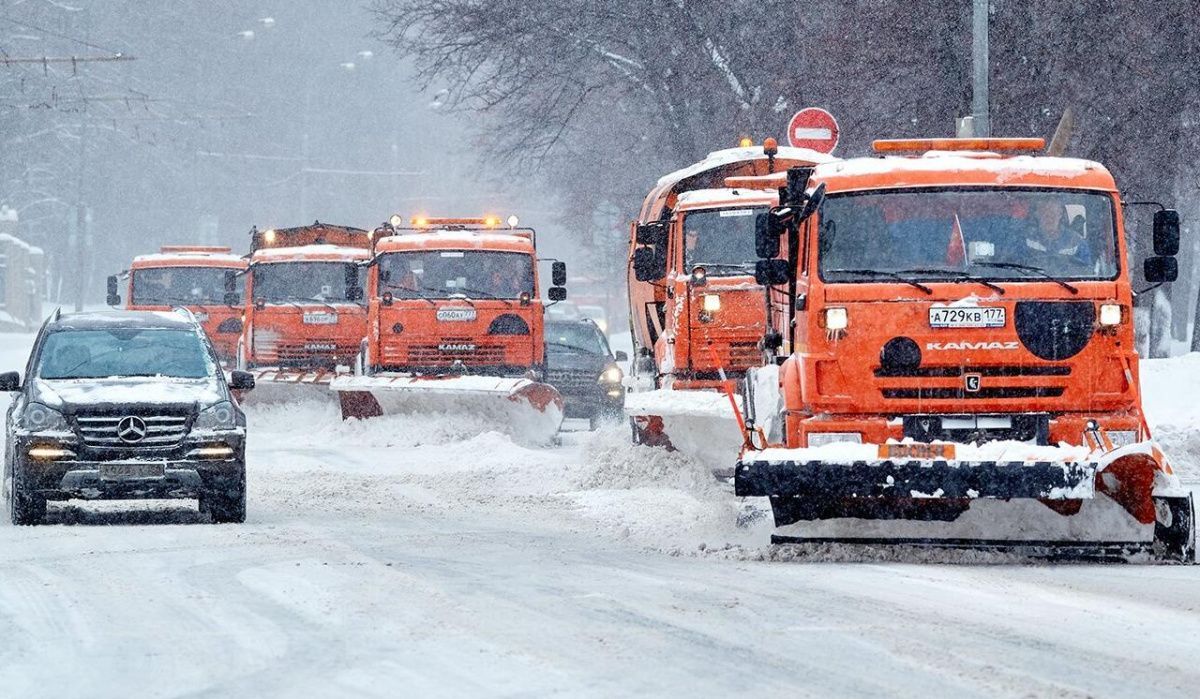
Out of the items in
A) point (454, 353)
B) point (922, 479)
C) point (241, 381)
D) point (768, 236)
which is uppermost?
point (768, 236)

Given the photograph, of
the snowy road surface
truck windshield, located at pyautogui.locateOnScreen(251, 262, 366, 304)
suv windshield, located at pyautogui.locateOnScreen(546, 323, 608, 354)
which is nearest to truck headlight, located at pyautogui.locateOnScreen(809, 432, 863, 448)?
the snowy road surface

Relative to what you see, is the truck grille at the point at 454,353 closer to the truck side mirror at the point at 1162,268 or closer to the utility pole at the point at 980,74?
the utility pole at the point at 980,74

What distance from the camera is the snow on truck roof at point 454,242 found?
2480 centimetres

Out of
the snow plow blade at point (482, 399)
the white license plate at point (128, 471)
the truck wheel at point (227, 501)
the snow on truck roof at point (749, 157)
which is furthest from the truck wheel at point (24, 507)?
the snow plow blade at point (482, 399)

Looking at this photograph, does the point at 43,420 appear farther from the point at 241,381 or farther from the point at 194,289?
the point at 194,289

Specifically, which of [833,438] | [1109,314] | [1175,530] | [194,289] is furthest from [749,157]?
[194,289]

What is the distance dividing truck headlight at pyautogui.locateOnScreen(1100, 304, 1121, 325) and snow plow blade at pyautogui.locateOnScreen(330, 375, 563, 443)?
456 inches

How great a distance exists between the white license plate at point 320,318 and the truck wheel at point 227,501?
14448 mm

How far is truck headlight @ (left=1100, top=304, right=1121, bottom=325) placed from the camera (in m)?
12.0

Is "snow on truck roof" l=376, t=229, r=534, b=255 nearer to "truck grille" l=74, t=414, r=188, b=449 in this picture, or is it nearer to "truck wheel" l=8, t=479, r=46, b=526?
"truck grille" l=74, t=414, r=188, b=449

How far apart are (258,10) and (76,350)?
3568 inches

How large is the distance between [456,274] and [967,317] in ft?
44.3

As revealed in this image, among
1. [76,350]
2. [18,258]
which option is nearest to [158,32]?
[18,258]

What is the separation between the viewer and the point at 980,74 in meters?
21.8
